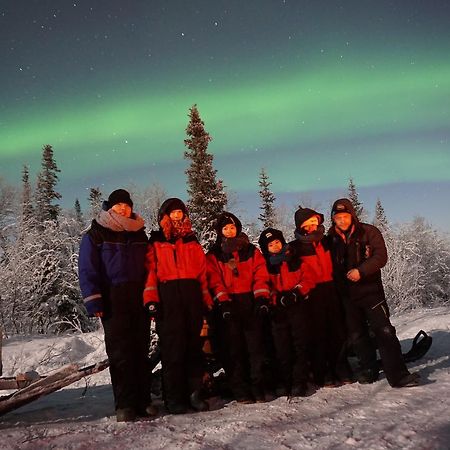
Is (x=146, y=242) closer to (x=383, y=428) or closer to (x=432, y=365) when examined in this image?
(x=383, y=428)

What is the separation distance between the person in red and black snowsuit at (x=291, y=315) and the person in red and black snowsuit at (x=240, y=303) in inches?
9.1

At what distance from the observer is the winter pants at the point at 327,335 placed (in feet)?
16.9

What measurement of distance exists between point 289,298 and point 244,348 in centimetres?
73

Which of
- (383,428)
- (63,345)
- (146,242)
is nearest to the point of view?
(383,428)

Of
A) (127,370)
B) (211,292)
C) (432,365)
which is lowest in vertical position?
(432,365)

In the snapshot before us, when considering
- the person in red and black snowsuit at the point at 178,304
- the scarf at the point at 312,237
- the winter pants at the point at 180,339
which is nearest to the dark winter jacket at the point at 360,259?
the scarf at the point at 312,237

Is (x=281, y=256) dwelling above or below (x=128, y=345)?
above

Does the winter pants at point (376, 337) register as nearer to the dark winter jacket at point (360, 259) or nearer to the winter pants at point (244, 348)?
the dark winter jacket at point (360, 259)

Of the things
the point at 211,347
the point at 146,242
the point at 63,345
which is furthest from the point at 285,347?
the point at 63,345

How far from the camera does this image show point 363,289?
5.12 m

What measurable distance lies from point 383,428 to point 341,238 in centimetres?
243

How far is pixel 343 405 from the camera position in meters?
4.26

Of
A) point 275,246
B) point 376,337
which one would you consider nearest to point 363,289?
point 376,337

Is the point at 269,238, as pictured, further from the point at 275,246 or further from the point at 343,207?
the point at 343,207
